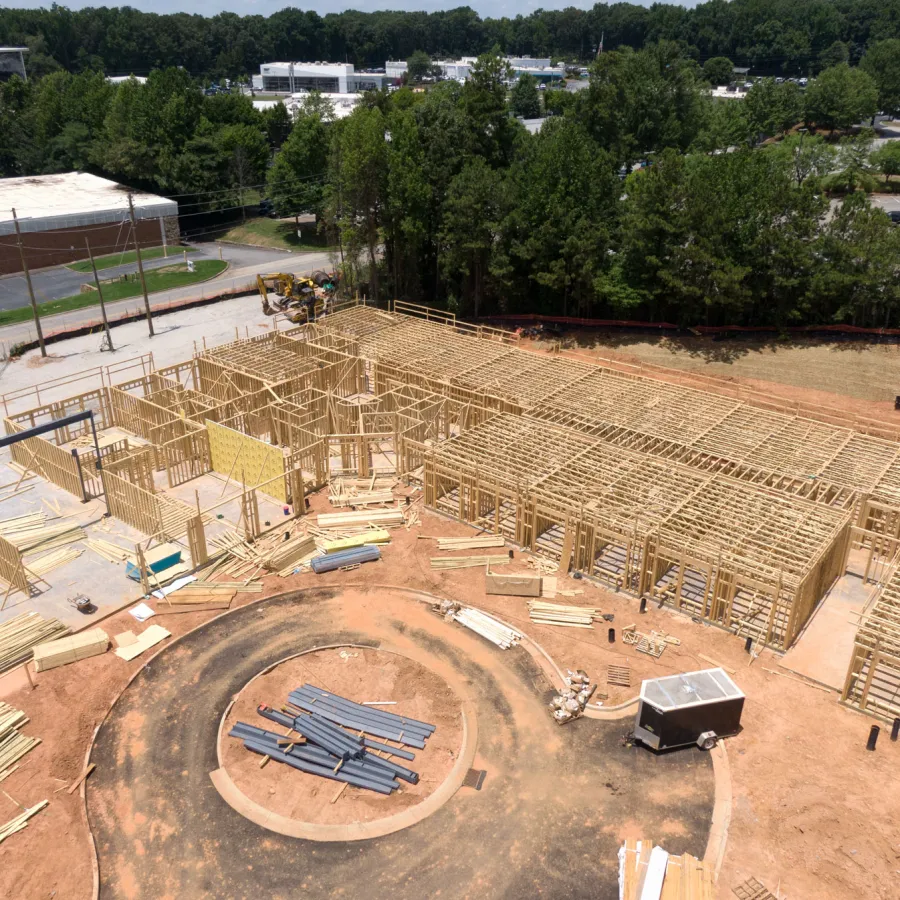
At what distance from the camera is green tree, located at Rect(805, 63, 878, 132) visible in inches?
3846

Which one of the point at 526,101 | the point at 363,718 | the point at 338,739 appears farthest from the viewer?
the point at 526,101

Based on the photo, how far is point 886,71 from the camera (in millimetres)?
113375

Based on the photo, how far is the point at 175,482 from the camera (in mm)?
33969

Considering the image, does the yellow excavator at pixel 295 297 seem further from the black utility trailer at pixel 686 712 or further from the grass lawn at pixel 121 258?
the black utility trailer at pixel 686 712

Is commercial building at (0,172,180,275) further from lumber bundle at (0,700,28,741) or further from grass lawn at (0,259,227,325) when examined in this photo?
lumber bundle at (0,700,28,741)

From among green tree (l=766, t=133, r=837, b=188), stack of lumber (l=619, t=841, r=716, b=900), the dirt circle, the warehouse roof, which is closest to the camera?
stack of lumber (l=619, t=841, r=716, b=900)

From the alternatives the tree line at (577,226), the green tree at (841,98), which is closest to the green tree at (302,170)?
the tree line at (577,226)

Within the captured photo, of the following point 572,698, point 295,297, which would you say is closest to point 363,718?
point 572,698

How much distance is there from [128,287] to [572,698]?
55039 mm

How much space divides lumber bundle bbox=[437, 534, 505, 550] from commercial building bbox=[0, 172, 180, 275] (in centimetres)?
5354

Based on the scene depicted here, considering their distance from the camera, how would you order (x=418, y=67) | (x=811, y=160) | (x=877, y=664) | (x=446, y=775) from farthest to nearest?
(x=418, y=67)
(x=811, y=160)
(x=877, y=664)
(x=446, y=775)

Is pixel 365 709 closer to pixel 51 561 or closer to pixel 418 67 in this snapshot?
pixel 51 561

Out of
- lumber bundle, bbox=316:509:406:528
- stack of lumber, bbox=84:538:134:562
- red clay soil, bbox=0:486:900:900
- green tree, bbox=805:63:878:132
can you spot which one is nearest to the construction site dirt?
red clay soil, bbox=0:486:900:900

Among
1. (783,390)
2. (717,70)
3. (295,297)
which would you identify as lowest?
(783,390)
